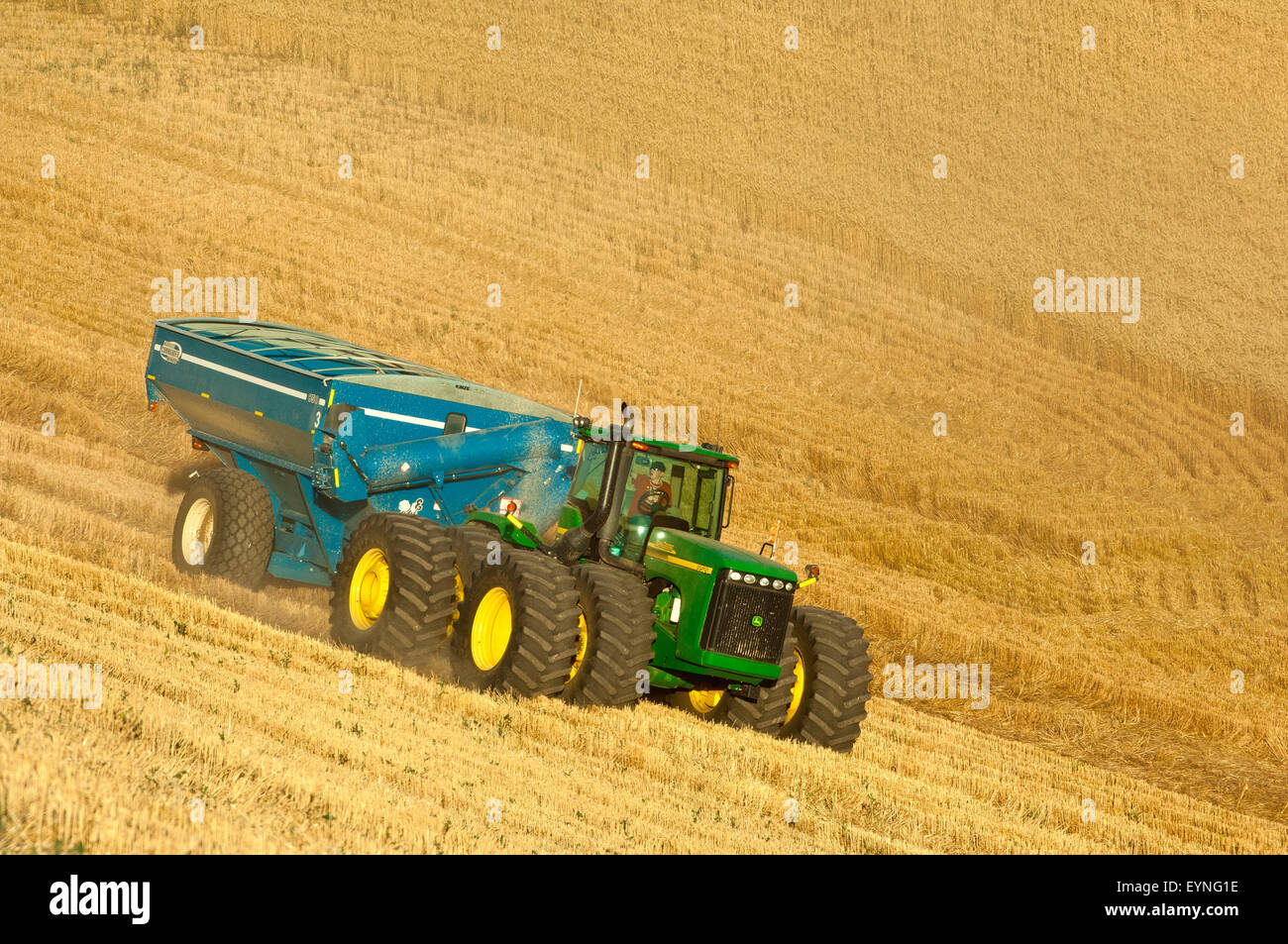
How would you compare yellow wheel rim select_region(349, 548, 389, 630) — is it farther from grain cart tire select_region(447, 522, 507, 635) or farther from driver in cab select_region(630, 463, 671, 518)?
driver in cab select_region(630, 463, 671, 518)

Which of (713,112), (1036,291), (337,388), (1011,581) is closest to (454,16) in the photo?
(713,112)

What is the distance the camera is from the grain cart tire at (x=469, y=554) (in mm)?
9727

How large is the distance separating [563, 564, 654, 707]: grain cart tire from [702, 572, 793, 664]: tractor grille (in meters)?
0.47

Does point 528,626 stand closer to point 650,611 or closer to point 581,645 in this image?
point 581,645

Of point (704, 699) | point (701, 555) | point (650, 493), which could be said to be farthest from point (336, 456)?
point (704, 699)

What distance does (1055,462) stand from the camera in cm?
2367

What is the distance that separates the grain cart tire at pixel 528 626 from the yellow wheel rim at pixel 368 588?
1005 millimetres

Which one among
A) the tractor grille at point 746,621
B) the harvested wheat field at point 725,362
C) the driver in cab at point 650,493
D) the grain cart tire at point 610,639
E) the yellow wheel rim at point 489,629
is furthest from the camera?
the driver in cab at point 650,493

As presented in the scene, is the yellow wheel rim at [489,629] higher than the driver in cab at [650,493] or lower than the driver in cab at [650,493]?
lower

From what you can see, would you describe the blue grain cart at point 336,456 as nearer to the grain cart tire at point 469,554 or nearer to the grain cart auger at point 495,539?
the grain cart auger at point 495,539

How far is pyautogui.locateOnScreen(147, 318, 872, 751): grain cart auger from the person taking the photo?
368 inches

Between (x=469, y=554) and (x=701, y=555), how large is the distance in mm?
1704

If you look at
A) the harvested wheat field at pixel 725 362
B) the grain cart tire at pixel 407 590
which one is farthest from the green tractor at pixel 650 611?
the harvested wheat field at pixel 725 362

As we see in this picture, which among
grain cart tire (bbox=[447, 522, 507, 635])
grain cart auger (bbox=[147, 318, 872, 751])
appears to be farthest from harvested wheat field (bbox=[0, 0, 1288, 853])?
grain cart tire (bbox=[447, 522, 507, 635])
